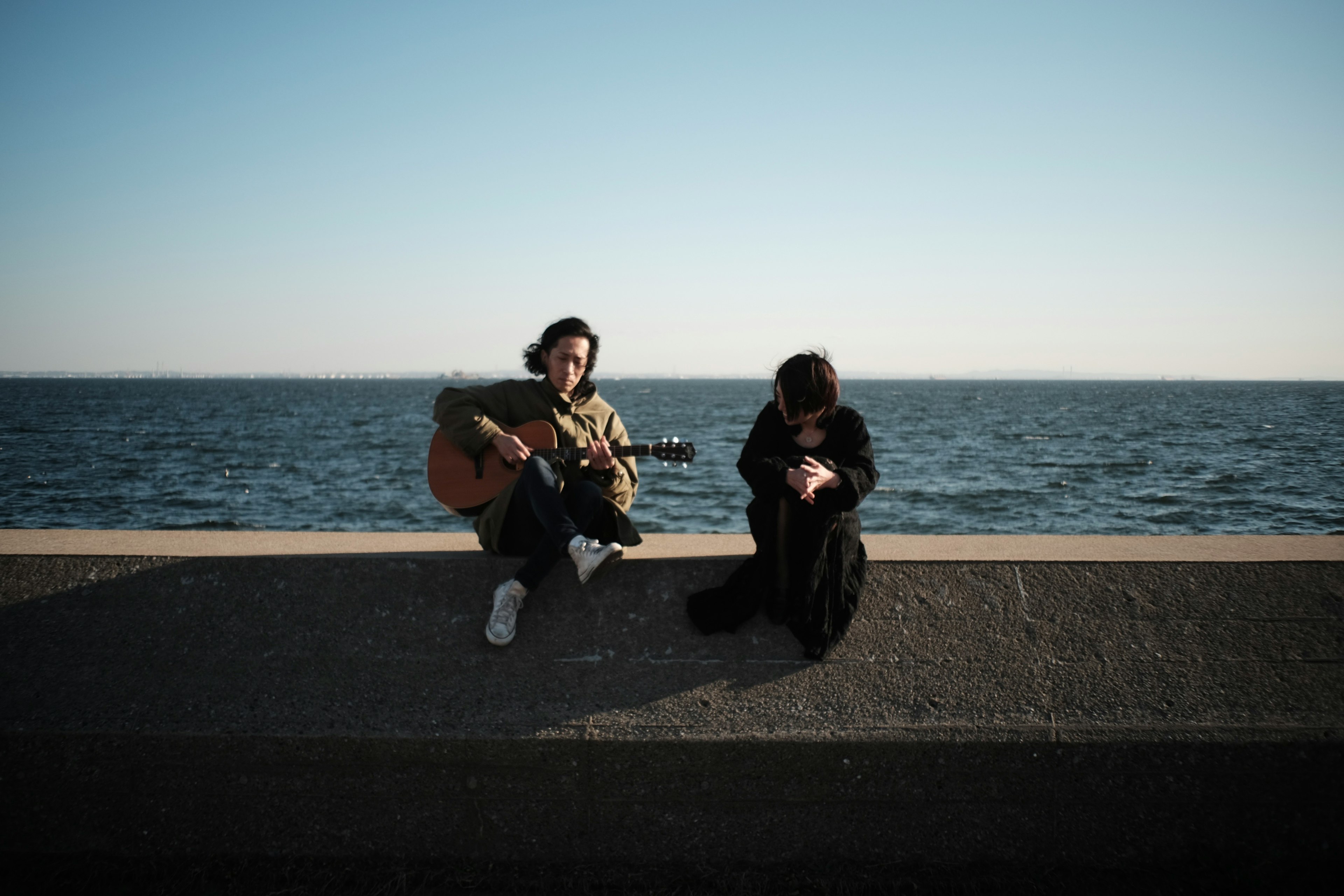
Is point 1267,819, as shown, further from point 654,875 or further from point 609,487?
point 609,487

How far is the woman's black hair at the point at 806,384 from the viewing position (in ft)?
10.9

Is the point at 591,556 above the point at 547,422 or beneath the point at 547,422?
beneath

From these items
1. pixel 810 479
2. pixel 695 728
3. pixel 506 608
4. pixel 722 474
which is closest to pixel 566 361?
pixel 506 608

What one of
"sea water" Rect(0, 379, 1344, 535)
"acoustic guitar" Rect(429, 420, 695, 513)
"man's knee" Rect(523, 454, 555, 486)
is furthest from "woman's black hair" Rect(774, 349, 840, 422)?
"sea water" Rect(0, 379, 1344, 535)

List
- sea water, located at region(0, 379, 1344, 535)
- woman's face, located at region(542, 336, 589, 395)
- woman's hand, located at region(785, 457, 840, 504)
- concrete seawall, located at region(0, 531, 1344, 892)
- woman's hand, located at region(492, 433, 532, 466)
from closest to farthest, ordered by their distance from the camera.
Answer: concrete seawall, located at region(0, 531, 1344, 892)
woman's hand, located at region(785, 457, 840, 504)
woman's hand, located at region(492, 433, 532, 466)
woman's face, located at region(542, 336, 589, 395)
sea water, located at region(0, 379, 1344, 535)

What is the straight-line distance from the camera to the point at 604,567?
132 inches

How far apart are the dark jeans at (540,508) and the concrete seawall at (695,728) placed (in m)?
0.37

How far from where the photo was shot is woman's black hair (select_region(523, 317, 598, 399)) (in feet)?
13.1

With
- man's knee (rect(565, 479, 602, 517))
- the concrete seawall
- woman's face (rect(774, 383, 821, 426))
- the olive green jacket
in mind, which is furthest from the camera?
the olive green jacket

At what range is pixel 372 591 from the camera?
133 inches

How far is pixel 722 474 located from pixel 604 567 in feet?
65.4

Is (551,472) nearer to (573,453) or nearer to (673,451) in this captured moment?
(573,453)

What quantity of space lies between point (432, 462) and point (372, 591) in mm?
890

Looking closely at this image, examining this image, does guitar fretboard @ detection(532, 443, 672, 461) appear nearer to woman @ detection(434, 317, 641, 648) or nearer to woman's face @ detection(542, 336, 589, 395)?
woman @ detection(434, 317, 641, 648)
